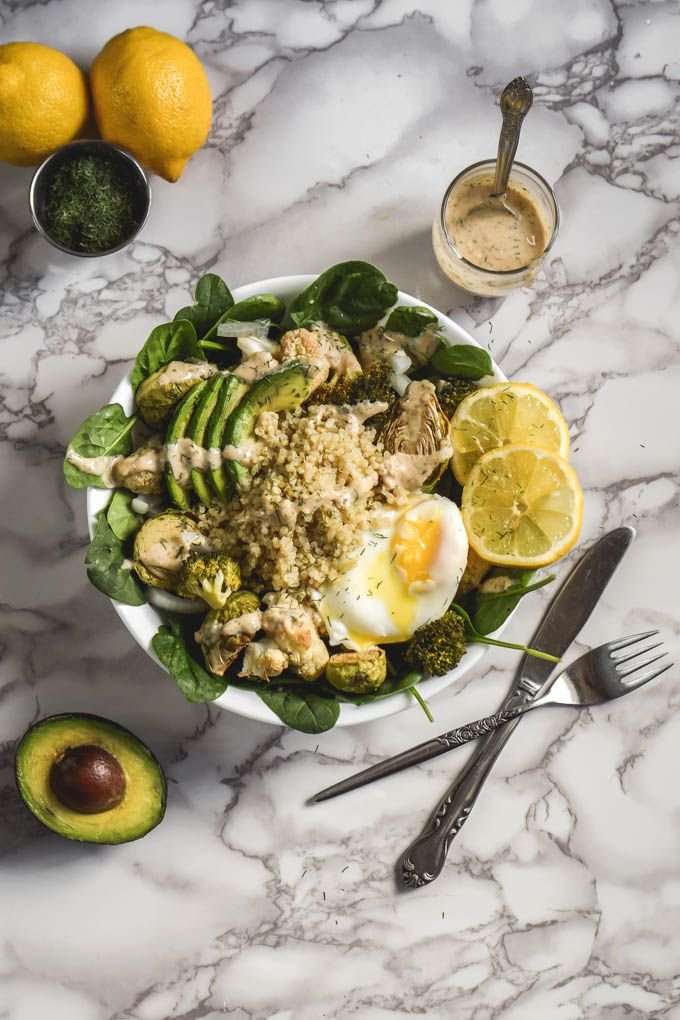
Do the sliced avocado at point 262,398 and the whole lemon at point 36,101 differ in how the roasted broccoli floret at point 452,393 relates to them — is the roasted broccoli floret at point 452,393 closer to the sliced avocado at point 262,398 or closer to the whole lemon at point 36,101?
the sliced avocado at point 262,398

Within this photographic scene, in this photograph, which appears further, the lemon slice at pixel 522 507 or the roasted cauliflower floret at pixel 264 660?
the lemon slice at pixel 522 507

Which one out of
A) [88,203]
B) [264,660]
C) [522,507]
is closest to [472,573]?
[522,507]

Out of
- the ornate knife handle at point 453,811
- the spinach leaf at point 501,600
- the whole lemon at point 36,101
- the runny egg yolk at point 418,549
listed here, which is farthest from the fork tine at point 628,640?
the whole lemon at point 36,101

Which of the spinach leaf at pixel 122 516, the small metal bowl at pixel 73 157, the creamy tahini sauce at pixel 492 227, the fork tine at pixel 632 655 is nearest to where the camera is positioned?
the spinach leaf at pixel 122 516

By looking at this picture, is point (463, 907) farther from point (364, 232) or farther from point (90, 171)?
point (90, 171)

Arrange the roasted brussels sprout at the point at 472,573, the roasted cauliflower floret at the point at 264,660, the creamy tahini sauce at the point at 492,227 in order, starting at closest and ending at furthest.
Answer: the roasted cauliflower floret at the point at 264,660, the roasted brussels sprout at the point at 472,573, the creamy tahini sauce at the point at 492,227
